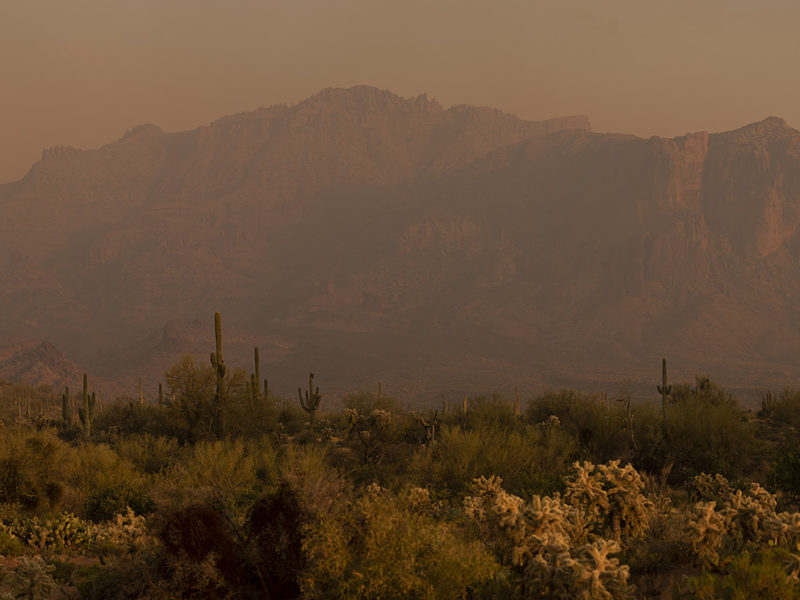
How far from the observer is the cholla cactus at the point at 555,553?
6.58 m

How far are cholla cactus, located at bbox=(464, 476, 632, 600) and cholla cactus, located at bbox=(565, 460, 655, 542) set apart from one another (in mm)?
264

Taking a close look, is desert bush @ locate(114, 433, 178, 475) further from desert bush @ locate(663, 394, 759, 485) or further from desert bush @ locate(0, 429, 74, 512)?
desert bush @ locate(663, 394, 759, 485)

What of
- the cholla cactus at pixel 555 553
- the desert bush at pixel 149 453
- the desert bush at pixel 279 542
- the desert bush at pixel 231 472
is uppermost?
the cholla cactus at pixel 555 553

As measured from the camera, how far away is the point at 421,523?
29.7 ft

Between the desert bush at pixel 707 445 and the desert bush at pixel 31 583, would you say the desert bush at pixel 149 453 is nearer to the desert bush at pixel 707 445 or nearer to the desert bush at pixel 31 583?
the desert bush at pixel 31 583

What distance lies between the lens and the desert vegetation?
25.9 ft

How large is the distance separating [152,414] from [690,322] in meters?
161

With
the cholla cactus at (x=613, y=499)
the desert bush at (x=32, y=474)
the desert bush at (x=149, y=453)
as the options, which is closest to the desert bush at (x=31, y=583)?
the desert bush at (x=32, y=474)

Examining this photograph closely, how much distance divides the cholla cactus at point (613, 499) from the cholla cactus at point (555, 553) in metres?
0.26

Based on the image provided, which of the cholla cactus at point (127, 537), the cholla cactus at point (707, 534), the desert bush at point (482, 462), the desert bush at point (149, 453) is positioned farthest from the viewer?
the desert bush at point (149, 453)

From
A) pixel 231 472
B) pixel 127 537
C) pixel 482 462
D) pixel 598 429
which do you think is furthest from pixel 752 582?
pixel 598 429

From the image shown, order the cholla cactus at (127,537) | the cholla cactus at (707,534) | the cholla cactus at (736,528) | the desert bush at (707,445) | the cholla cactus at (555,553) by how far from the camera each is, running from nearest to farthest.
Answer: the cholla cactus at (555,553), the cholla cactus at (736,528), the cholla cactus at (707,534), the cholla cactus at (127,537), the desert bush at (707,445)

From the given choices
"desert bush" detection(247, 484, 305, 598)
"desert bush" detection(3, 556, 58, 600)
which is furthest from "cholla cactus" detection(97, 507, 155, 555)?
"desert bush" detection(247, 484, 305, 598)

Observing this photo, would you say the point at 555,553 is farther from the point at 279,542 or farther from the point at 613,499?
the point at 279,542
